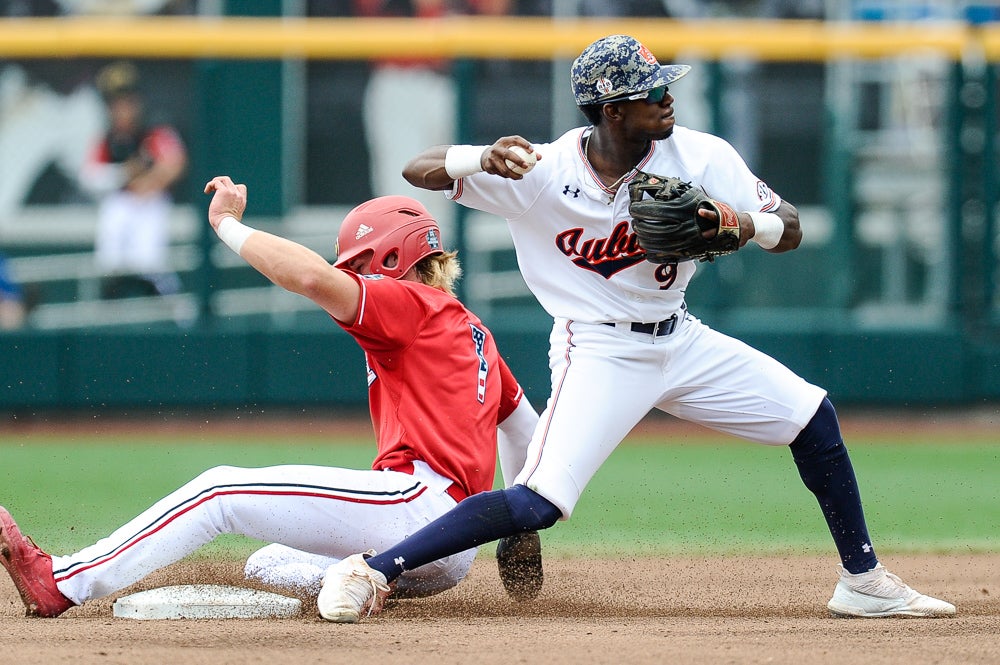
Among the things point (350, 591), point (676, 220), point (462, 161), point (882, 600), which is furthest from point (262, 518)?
point (882, 600)

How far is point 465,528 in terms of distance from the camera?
3363 millimetres

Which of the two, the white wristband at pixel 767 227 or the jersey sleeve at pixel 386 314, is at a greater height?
the white wristband at pixel 767 227

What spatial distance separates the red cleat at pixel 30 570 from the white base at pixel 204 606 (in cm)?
18

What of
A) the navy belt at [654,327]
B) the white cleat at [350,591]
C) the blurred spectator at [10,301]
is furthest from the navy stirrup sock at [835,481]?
the blurred spectator at [10,301]

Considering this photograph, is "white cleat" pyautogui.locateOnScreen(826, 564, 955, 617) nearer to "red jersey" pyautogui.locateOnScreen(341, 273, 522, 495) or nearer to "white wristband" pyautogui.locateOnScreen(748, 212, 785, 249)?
"white wristband" pyautogui.locateOnScreen(748, 212, 785, 249)

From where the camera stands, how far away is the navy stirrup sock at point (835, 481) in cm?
372

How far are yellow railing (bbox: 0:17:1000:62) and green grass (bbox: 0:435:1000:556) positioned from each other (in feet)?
8.98

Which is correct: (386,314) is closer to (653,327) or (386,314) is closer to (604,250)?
(604,250)

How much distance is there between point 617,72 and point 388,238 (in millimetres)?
755

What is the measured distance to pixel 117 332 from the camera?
8992mm

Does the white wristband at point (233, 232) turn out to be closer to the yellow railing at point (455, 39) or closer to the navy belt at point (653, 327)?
the navy belt at point (653, 327)

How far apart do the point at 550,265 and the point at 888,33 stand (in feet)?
20.8

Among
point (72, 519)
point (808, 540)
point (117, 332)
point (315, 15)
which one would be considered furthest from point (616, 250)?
point (315, 15)

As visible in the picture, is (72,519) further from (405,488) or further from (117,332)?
(117,332)
